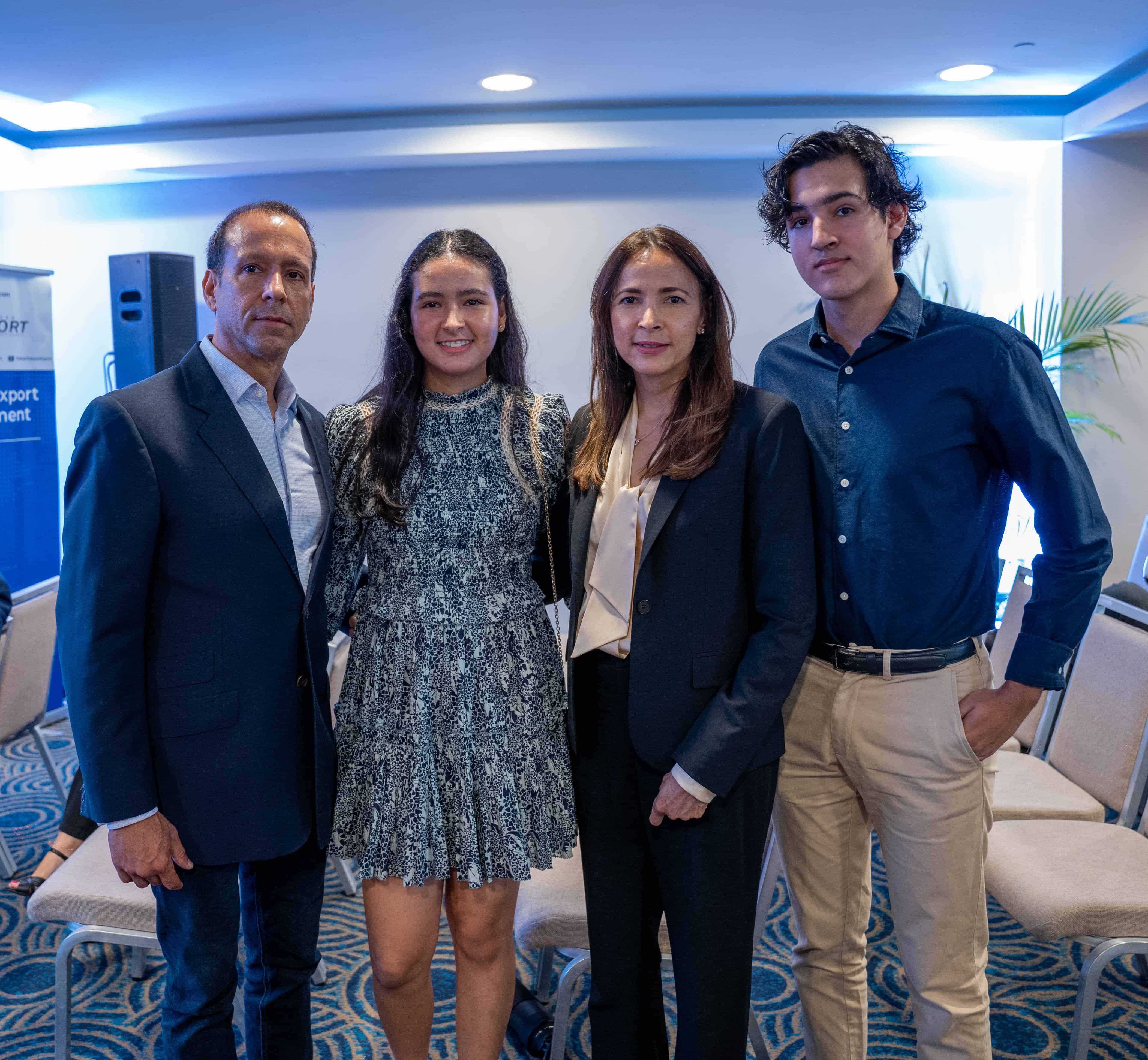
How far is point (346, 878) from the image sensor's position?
3.12 meters

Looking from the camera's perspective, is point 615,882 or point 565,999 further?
point 565,999

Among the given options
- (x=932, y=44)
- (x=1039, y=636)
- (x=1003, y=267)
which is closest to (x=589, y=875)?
(x=1039, y=636)

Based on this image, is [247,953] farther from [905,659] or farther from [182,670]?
[905,659]

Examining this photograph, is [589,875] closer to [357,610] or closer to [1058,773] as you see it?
[357,610]

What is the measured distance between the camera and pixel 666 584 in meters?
1.66

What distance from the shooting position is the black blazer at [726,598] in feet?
5.36

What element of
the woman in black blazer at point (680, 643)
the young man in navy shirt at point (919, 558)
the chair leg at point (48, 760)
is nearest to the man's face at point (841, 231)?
the young man in navy shirt at point (919, 558)

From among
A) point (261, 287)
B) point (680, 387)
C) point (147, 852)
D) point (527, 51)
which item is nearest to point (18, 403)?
point (527, 51)

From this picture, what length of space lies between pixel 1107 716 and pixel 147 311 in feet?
15.7

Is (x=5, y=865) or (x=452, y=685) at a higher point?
(x=452, y=685)

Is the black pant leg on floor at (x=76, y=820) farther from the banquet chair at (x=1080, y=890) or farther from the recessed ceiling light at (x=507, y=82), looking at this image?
the recessed ceiling light at (x=507, y=82)

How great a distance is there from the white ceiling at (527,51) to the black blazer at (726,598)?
Result: 2.81m

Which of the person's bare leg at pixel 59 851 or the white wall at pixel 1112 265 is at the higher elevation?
the white wall at pixel 1112 265

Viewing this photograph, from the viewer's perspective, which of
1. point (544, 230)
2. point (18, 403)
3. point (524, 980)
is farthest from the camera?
point (544, 230)
